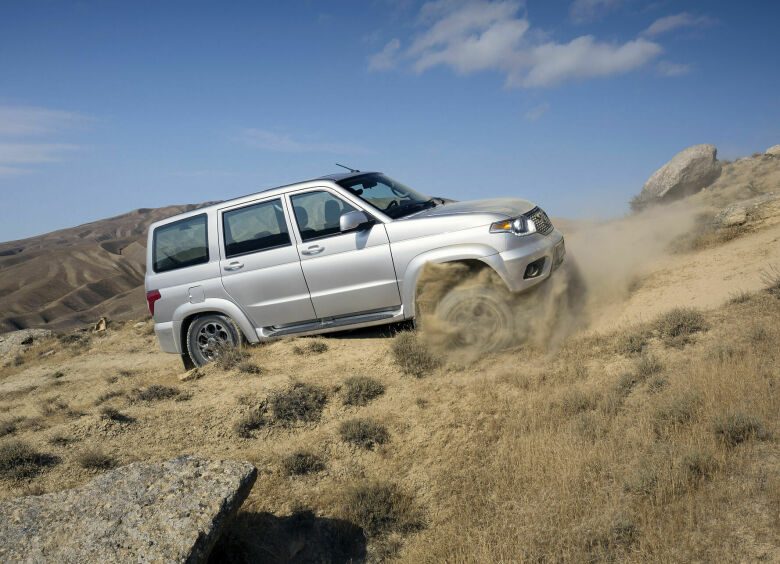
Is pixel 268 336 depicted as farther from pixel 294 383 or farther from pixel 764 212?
pixel 764 212

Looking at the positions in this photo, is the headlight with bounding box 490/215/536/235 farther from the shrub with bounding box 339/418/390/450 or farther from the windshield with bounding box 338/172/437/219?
the shrub with bounding box 339/418/390/450

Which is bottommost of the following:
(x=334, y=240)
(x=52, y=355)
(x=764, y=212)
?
(x=52, y=355)

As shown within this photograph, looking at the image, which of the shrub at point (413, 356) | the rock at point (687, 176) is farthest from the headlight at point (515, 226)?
the rock at point (687, 176)

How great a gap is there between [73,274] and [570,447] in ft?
429

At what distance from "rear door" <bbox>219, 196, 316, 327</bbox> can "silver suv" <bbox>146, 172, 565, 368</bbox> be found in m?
0.01

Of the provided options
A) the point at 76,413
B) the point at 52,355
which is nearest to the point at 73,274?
the point at 52,355

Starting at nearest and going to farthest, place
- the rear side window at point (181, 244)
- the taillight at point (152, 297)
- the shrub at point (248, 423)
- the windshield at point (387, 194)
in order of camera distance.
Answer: the shrub at point (248, 423), the windshield at point (387, 194), the rear side window at point (181, 244), the taillight at point (152, 297)

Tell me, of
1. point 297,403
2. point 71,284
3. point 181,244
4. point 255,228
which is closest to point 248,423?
point 297,403

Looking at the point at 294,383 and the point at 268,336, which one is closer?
the point at 294,383

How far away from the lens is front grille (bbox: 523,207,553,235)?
5816 mm

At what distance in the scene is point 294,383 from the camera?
5648 mm

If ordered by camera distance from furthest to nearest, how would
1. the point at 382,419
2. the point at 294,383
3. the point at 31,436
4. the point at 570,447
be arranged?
the point at 294,383
the point at 31,436
the point at 382,419
the point at 570,447

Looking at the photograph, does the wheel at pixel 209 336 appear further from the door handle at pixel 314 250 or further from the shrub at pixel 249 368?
the door handle at pixel 314 250

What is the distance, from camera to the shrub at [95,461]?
4594 mm
